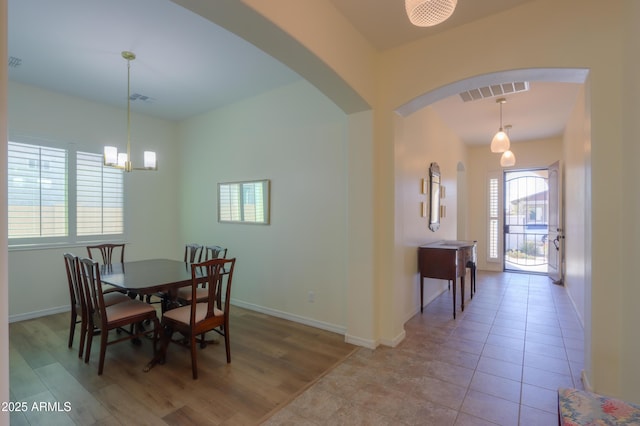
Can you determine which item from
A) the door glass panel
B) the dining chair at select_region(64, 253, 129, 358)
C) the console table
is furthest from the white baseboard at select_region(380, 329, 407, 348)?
the door glass panel

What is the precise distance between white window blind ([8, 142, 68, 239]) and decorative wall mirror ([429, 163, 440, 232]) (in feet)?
17.3

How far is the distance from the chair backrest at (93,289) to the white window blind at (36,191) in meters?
2.05

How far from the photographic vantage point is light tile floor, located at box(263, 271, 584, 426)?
6.55ft

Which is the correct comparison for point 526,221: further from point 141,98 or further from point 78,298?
point 78,298

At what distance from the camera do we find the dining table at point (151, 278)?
263 centimetres

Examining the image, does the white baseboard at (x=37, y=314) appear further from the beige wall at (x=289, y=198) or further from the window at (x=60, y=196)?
the beige wall at (x=289, y=198)

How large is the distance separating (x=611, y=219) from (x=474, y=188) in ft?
18.3

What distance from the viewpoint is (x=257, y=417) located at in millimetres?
1991

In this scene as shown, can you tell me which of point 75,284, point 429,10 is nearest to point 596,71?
point 429,10

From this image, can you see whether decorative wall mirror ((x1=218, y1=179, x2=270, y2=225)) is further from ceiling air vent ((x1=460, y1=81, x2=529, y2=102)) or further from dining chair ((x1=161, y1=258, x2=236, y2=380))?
ceiling air vent ((x1=460, y1=81, x2=529, y2=102))

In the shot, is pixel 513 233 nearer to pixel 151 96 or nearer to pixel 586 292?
pixel 586 292

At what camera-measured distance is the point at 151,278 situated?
114 inches

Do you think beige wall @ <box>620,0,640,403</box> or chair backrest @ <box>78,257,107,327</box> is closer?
beige wall @ <box>620,0,640,403</box>

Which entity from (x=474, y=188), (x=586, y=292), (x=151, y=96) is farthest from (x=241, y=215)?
(x=474, y=188)
